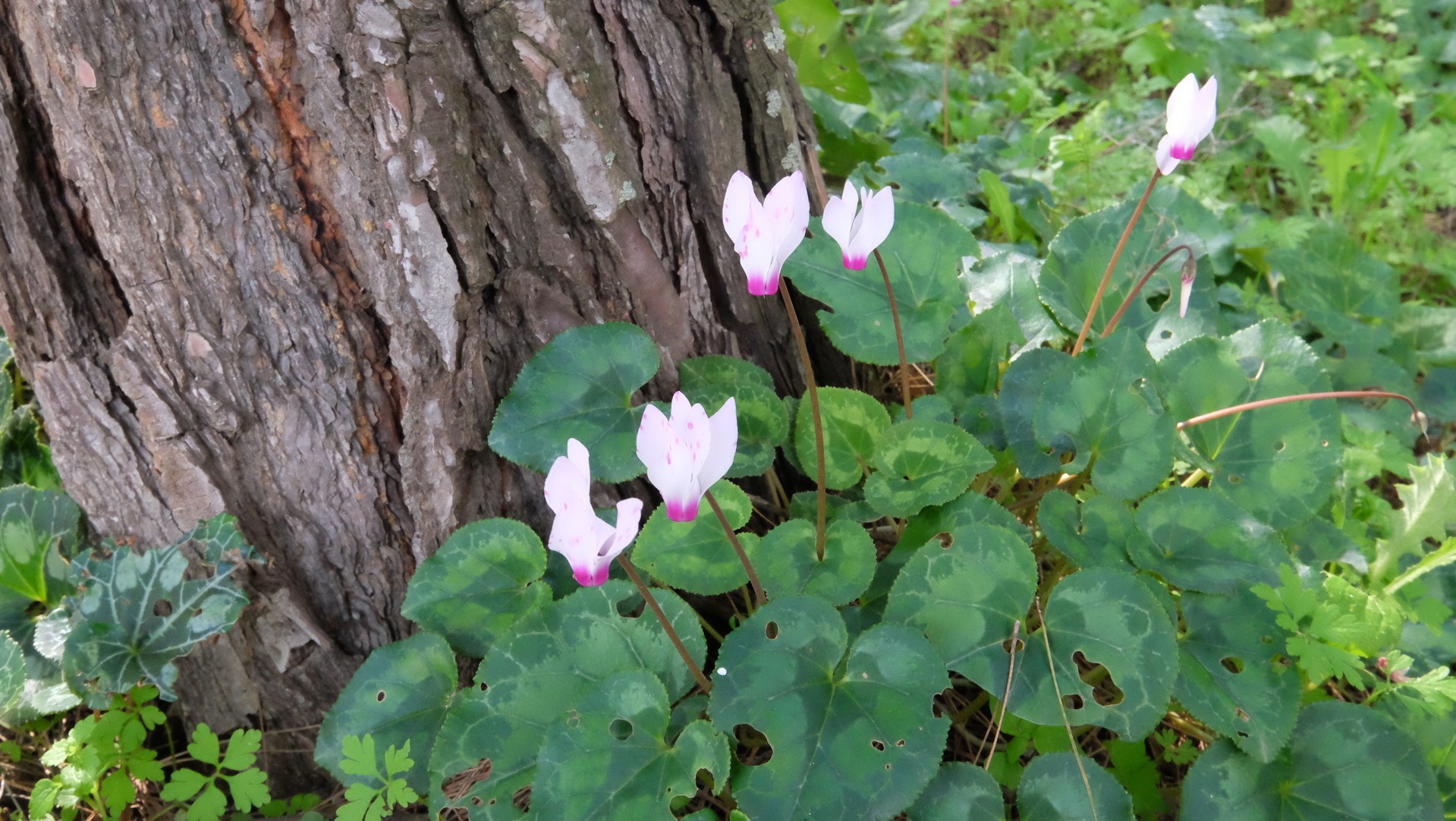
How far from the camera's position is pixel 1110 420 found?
→ 62.6 inches

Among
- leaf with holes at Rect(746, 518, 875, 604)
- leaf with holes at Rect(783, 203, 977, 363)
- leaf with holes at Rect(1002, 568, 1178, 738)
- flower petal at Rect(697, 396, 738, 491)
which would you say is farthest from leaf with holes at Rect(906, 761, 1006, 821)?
leaf with holes at Rect(783, 203, 977, 363)

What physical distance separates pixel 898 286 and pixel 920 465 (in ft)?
1.44

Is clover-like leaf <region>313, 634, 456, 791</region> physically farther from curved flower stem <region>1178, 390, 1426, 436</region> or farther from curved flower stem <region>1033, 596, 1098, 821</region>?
curved flower stem <region>1178, 390, 1426, 436</region>

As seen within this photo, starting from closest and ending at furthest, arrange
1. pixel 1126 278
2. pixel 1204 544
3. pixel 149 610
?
1. pixel 1204 544
2. pixel 149 610
3. pixel 1126 278

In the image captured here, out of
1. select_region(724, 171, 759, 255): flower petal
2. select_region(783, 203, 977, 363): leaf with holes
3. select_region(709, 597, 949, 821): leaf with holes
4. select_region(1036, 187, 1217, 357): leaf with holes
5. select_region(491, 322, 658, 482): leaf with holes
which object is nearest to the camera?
select_region(724, 171, 759, 255): flower petal

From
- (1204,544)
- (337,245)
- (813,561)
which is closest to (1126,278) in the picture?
(1204,544)

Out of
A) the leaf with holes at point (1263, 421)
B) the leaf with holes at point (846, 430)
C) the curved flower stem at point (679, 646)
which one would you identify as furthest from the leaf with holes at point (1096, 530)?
the curved flower stem at point (679, 646)

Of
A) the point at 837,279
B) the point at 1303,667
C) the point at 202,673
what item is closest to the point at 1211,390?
the point at 1303,667

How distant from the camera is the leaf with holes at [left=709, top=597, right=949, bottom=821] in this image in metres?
1.25

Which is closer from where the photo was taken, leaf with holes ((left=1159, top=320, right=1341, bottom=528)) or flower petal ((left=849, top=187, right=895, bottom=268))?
flower petal ((left=849, top=187, right=895, bottom=268))

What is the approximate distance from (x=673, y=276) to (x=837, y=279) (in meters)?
0.35

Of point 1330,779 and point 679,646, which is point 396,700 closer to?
point 679,646

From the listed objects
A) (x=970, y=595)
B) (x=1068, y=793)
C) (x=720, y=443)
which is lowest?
(x=1068, y=793)

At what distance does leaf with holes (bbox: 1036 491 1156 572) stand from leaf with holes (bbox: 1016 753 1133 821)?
0.33 metres
